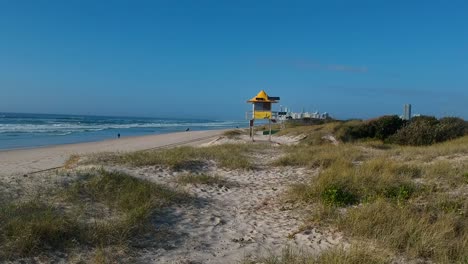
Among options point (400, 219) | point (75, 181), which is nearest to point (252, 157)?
point (75, 181)

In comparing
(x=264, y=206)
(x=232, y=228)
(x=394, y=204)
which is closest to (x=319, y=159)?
(x=264, y=206)

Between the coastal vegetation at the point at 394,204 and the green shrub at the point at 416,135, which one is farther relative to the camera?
the green shrub at the point at 416,135

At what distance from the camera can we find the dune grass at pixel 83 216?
4414 millimetres

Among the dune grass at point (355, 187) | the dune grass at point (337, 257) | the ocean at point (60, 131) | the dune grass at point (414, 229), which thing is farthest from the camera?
the ocean at point (60, 131)

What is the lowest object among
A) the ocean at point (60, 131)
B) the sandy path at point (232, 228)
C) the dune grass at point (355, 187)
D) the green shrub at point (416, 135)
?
the ocean at point (60, 131)

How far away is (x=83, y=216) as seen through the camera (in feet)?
17.8

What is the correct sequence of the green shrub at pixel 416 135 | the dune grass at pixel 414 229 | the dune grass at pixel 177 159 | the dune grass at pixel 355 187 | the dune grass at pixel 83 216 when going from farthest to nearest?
the green shrub at pixel 416 135
the dune grass at pixel 177 159
the dune grass at pixel 355 187
the dune grass at pixel 414 229
the dune grass at pixel 83 216

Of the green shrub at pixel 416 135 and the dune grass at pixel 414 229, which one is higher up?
the green shrub at pixel 416 135

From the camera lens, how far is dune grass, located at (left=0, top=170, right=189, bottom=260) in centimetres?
441

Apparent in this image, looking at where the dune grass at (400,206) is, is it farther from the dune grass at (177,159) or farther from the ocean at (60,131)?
the ocean at (60,131)

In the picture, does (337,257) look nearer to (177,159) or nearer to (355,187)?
(355,187)

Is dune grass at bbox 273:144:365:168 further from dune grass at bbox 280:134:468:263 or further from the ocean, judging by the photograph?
the ocean

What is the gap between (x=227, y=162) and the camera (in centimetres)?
1103

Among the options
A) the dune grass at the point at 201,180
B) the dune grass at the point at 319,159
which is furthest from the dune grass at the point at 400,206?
the dune grass at the point at 201,180
